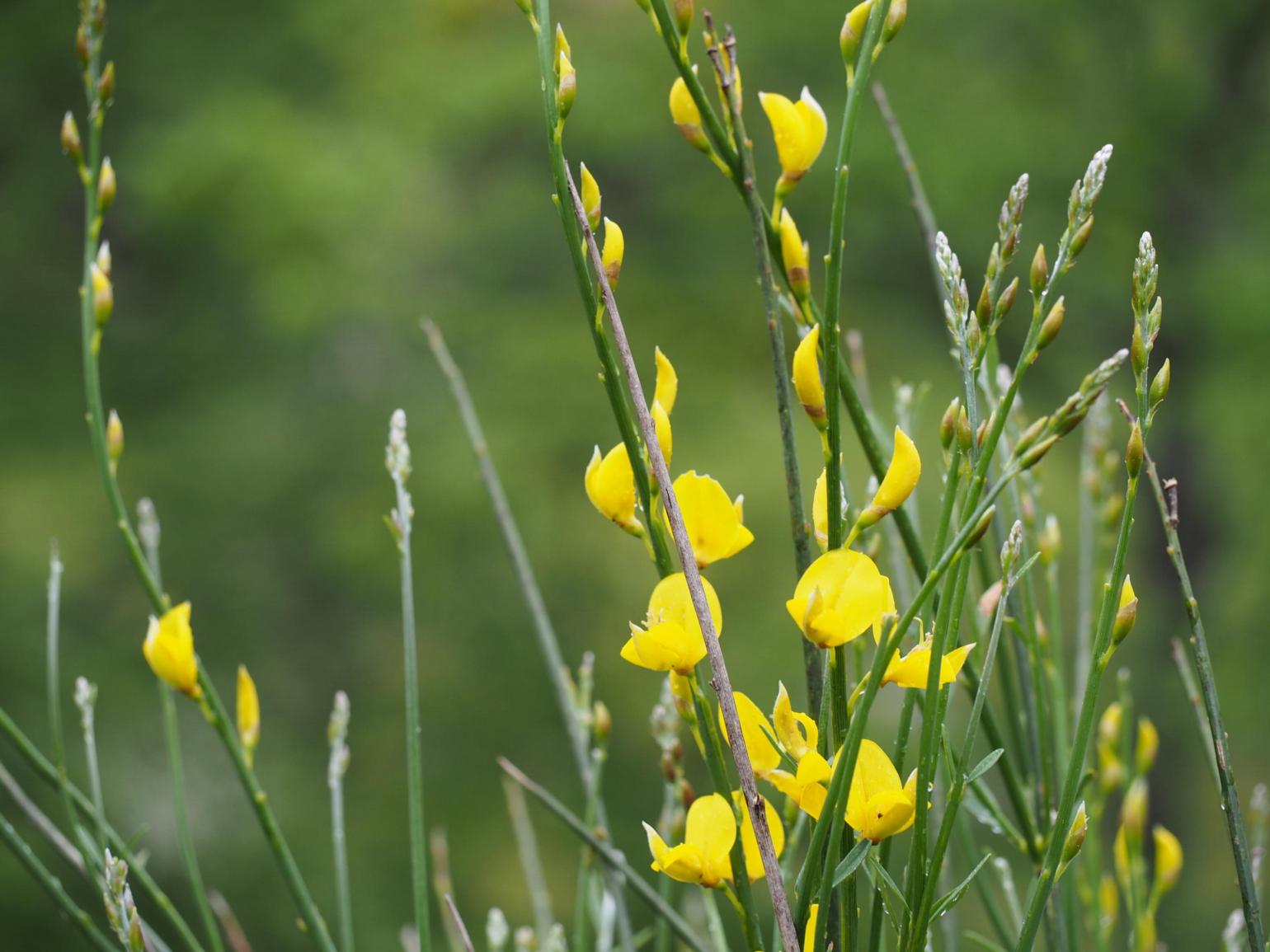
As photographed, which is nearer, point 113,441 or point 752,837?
point 752,837

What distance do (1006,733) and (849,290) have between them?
294 cm

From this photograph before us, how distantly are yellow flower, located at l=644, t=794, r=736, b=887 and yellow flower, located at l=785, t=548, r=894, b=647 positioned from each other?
0.06 metres

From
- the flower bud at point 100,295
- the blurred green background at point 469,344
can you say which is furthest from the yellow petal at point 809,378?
the blurred green background at point 469,344

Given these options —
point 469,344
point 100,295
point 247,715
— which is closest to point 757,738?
point 247,715

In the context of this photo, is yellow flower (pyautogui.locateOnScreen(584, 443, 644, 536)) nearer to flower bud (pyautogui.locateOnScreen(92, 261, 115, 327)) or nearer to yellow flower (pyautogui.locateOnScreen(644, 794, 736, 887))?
yellow flower (pyautogui.locateOnScreen(644, 794, 736, 887))

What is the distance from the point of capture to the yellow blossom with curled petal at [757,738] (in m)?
0.35

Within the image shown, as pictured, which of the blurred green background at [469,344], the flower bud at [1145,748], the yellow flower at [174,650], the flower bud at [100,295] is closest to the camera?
the yellow flower at [174,650]

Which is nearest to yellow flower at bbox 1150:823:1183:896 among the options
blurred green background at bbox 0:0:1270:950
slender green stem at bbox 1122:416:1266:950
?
slender green stem at bbox 1122:416:1266:950

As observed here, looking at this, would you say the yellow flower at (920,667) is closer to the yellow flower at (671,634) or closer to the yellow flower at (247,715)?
the yellow flower at (671,634)

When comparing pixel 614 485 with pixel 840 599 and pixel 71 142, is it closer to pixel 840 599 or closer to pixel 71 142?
pixel 840 599

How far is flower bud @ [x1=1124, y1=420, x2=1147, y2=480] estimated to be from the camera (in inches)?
11.8

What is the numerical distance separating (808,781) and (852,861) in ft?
0.08

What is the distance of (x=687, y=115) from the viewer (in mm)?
371

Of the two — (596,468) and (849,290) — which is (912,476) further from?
(849,290)
